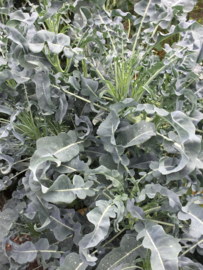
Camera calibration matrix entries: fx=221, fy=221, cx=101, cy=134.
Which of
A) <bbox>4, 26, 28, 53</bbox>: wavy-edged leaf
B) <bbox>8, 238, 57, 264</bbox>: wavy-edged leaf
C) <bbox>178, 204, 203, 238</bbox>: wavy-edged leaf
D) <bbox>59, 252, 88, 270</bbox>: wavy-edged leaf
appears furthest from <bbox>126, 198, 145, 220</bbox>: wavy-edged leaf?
<bbox>4, 26, 28, 53</bbox>: wavy-edged leaf

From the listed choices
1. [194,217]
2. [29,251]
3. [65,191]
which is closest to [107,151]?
[65,191]

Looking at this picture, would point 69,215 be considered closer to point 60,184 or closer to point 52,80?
point 60,184

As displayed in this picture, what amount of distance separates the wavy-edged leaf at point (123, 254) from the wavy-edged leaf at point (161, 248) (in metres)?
0.15

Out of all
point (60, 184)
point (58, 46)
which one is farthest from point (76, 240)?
point (58, 46)

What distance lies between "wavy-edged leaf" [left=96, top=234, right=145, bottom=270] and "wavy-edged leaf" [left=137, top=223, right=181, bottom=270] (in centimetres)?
15

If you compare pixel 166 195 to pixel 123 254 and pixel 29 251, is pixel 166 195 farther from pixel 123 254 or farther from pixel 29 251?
pixel 29 251

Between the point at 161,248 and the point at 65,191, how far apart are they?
12.1 inches

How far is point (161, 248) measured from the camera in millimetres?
594

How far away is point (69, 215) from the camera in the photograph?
85 centimetres

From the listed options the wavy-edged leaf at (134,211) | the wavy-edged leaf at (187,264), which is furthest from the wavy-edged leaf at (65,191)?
the wavy-edged leaf at (187,264)

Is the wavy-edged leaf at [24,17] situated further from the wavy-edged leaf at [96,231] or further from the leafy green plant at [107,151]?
the wavy-edged leaf at [96,231]

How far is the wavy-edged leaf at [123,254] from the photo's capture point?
755 millimetres

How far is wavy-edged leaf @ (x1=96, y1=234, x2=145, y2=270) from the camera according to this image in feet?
2.48

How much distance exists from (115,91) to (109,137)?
0.24m
